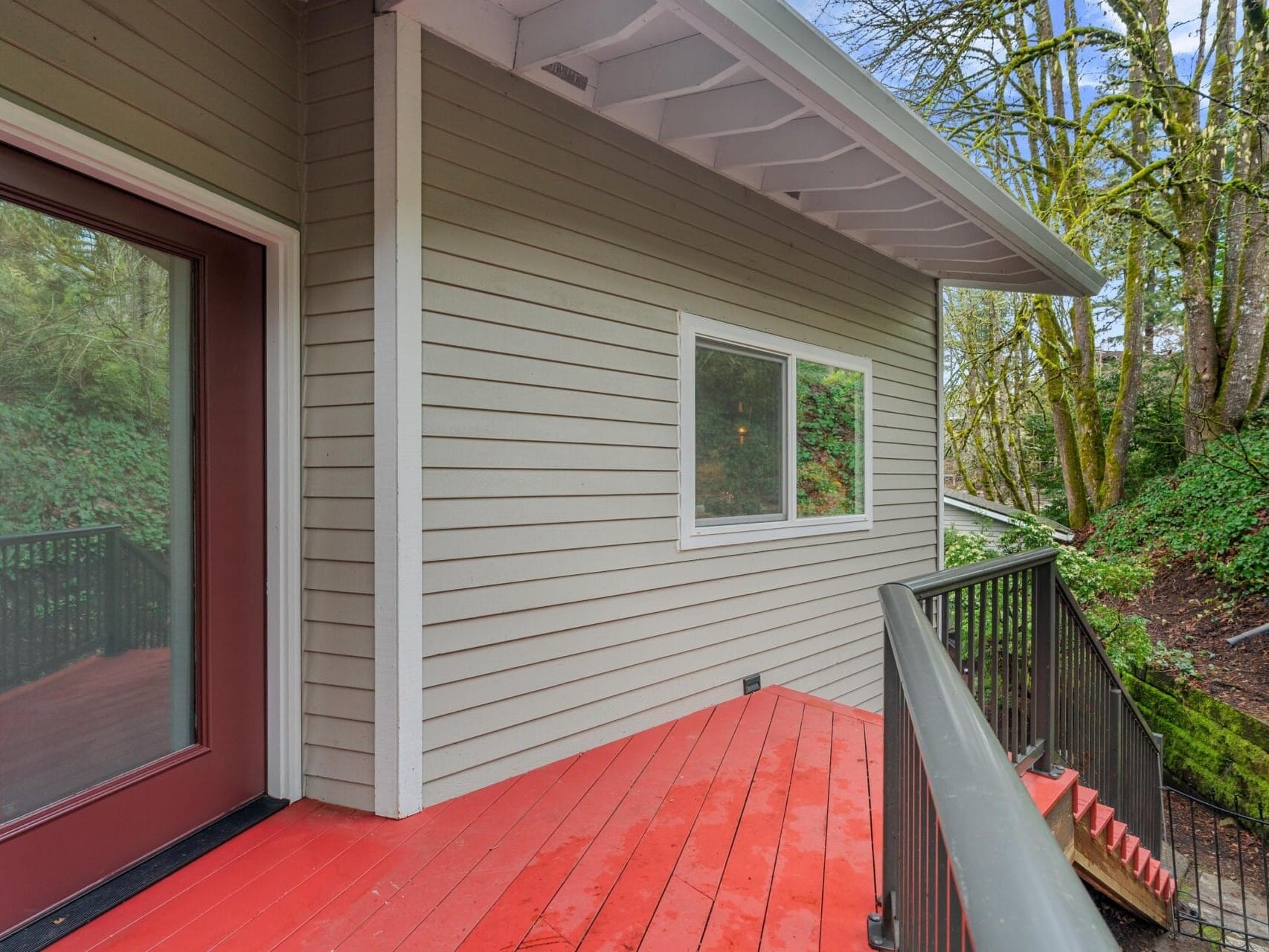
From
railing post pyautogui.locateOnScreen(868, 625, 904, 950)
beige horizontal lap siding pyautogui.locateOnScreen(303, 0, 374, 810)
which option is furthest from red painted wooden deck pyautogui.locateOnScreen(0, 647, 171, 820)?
railing post pyautogui.locateOnScreen(868, 625, 904, 950)

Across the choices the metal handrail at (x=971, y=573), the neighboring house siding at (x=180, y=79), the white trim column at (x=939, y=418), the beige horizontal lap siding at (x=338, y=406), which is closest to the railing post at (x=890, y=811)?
the metal handrail at (x=971, y=573)

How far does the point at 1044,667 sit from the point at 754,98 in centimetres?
243

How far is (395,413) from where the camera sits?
216 cm

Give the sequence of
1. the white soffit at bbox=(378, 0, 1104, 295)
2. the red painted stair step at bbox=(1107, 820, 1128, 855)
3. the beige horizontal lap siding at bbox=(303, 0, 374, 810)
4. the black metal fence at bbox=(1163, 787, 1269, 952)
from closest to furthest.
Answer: the white soffit at bbox=(378, 0, 1104, 295) < the beige horizontal lap siding at bbox=(303, 0, 374, 810) < the red painted stair step at bbox=(1107, 820, 1128, 855) < the black metal fence at bbox=(1163, 787, 1269, 952)

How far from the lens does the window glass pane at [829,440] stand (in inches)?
157

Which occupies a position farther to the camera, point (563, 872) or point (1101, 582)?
point (1101, 582)

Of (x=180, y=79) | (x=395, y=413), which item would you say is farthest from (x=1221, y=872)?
(x=180, y=79)

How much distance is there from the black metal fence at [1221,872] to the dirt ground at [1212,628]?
93cm

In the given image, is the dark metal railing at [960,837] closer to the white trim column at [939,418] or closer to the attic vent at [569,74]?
the attic vent at [569,74]

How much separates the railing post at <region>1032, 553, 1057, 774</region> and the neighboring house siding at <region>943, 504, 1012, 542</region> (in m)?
6.59

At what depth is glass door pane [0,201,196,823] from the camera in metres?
1.64

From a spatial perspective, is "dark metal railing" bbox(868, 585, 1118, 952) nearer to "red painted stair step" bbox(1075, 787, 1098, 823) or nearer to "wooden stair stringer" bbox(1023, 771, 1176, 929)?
"wooden stair stringer" bbox(1023, 771, 1176, 929)

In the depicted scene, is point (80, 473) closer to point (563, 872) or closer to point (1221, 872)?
point (563, 872)

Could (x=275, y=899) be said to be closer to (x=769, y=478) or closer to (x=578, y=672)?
(x=578, y=672)
